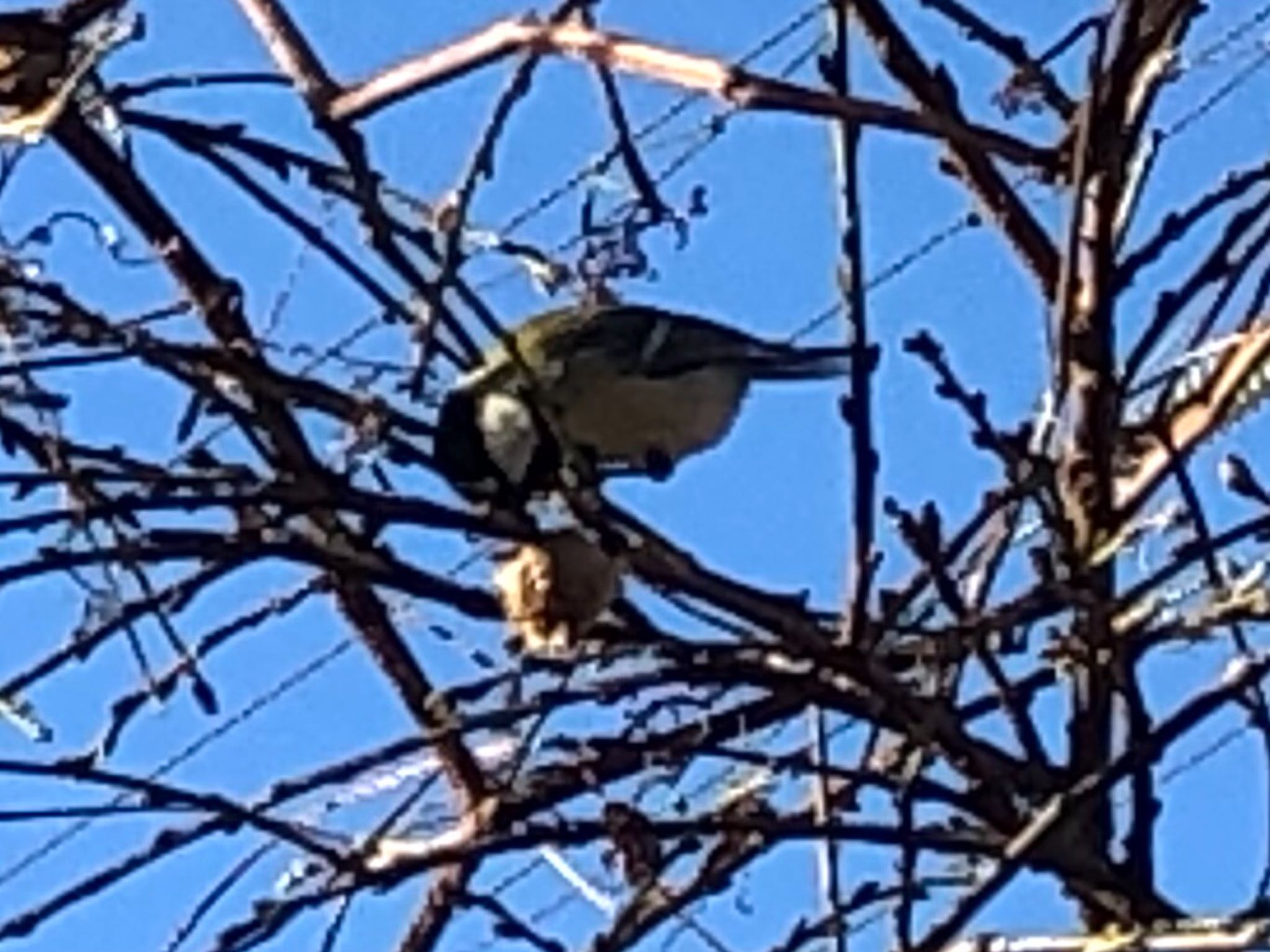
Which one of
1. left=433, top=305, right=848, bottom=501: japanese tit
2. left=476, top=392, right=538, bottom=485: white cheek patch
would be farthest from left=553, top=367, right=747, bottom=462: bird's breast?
left=476, top=392, right=538, bottom=485: white cheek patch

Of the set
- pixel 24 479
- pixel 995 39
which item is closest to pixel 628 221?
pixel 995 39

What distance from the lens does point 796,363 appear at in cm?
157

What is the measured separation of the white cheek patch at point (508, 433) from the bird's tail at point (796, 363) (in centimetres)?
11

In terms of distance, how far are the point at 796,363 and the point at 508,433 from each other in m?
0.14

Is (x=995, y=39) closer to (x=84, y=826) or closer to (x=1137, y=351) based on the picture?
(x=1137, y=351)

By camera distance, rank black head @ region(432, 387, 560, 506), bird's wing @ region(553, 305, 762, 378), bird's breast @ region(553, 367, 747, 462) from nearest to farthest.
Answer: black head @ region(432, 387, 560, 506) < bird's wing @ region(553, 305, 762, 378) < bird's breast @ region(553, 367, 747, 462)

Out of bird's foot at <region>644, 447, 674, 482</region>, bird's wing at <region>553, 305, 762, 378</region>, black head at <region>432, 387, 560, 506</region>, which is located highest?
bird's wing at <region>553, 305, 762, 378</region>

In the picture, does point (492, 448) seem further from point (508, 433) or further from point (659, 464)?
point (659, 464)

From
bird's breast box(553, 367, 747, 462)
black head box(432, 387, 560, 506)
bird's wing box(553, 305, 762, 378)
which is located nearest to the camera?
black head box(432, 387, 560, 506)

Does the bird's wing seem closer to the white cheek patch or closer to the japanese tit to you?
the japanese tit

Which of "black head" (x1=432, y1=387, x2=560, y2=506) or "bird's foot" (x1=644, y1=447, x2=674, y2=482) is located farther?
"bird's foot" (x1=644, y1=447, x2=674, y2=482)

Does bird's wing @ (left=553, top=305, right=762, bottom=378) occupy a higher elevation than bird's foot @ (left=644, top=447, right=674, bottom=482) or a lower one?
higher

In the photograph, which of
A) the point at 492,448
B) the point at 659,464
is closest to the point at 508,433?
the point at 492,448

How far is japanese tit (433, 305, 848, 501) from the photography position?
1.41 metres
